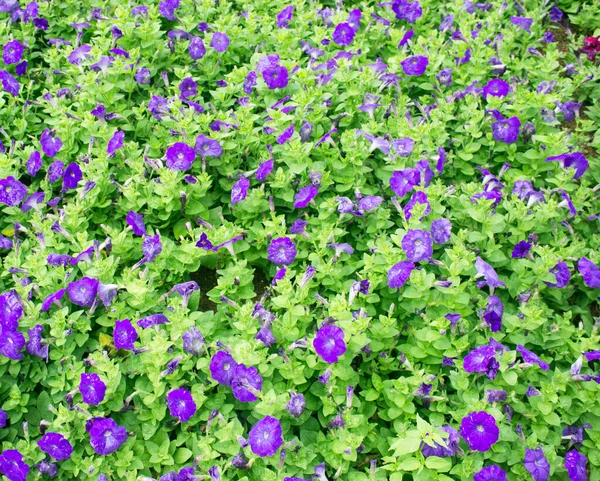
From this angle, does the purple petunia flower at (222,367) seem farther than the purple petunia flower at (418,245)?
No

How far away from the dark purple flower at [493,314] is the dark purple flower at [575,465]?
2.47ft

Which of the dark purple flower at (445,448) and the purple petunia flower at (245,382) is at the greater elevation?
the purple petunia flower at (245,382)

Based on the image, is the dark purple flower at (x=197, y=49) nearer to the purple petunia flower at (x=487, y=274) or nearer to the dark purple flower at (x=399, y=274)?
the dark purple flower at (x=399, y=274)

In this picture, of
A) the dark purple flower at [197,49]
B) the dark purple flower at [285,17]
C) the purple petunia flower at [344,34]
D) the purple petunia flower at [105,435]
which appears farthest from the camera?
the dark purple flower at [285,17]

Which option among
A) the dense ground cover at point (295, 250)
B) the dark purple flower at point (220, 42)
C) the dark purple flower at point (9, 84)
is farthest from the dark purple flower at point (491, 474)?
the dark purple flower at point (9, 84)

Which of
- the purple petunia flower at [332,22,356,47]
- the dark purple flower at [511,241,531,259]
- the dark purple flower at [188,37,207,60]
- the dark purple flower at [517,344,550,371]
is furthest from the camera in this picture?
the purple petunia flower at [332,22,356,47]

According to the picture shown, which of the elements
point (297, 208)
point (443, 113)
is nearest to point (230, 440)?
point (297, 208)

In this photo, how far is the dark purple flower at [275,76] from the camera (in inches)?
185

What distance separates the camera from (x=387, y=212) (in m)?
4.14

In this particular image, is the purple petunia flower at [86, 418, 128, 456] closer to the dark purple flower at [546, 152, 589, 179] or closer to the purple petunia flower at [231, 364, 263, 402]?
the purple petunia flower at [231, 364, 263, 402]

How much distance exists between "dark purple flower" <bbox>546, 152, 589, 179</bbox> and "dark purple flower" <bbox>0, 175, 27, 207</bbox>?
11.9 feet

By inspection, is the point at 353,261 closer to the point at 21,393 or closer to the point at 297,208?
the point at 297,208

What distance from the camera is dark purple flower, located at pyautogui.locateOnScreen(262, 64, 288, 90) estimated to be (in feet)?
15.4

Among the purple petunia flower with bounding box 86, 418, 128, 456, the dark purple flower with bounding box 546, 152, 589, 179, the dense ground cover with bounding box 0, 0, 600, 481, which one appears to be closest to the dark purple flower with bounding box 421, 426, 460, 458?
the dense ground cover with bounding box 0, 0, 600, 481
